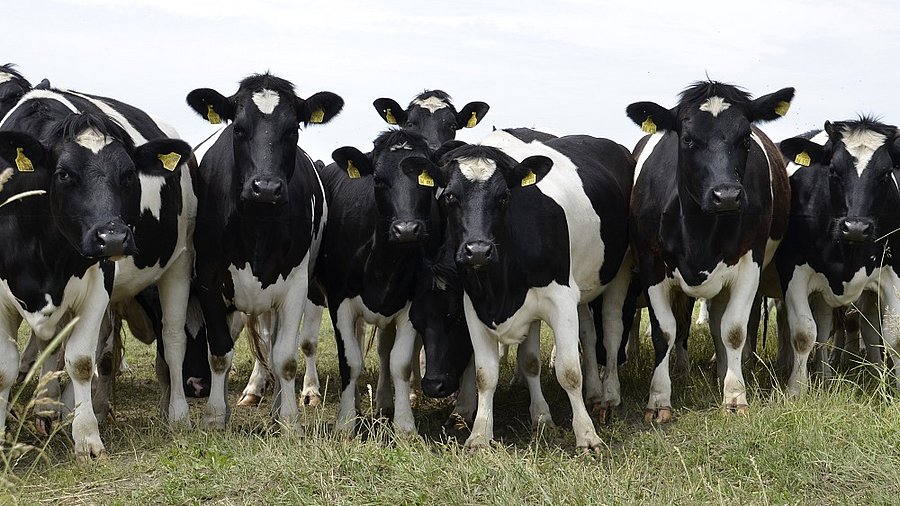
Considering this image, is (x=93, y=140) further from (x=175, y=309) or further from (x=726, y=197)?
(x=726, y=197)

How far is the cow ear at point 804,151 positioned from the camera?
926 centimetres

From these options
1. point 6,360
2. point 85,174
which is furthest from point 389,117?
point 6,360

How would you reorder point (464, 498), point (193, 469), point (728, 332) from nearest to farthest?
point (464, 498) < point (193, 469) < point (728, 332)

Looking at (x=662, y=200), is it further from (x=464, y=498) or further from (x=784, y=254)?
(x=464, y=498)

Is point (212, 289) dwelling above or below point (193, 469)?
above

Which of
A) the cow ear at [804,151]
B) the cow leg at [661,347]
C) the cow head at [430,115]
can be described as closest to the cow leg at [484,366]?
the cow leg at [661,347]

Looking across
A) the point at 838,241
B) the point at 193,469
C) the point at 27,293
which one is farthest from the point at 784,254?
the point at 27,293

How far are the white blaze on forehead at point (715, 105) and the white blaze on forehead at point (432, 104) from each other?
4.00 m

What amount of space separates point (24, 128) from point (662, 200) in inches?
196

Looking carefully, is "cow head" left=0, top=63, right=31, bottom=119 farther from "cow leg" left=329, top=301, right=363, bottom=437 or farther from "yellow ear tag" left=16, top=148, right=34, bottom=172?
"cow leg" left=329, top=301, right=363, bottom=437

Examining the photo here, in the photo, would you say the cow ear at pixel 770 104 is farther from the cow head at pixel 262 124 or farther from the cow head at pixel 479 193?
the cow head at pixel 262 124

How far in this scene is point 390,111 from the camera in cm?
1229

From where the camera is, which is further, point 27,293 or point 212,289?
point 212,289

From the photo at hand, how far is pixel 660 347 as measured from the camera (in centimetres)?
889
